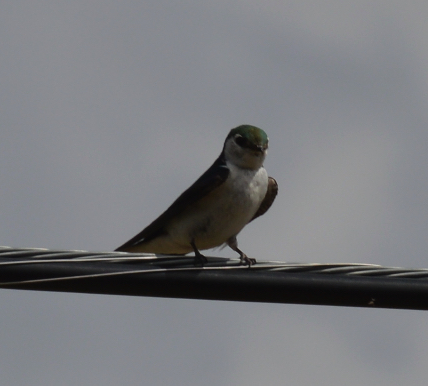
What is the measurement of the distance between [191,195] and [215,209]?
203 millimetres

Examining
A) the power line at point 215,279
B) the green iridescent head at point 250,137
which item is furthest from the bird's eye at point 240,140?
the power line at point 215,279

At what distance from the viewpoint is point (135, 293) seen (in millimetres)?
4613

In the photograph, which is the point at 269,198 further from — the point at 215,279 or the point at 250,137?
the point at 215,279

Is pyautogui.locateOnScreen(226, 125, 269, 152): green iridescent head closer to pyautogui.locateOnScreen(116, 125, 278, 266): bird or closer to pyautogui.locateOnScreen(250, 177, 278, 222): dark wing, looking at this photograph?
pyautogui.locateOnScreen(116, 125, 278, 266): bird

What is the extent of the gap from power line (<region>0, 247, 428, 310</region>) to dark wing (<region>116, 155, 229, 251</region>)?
2287 mm

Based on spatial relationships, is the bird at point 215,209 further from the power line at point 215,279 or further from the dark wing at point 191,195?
the power line at point 215,279

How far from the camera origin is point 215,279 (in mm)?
4641

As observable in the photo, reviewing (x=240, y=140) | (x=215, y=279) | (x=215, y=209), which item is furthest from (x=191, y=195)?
(x=215, y=279)

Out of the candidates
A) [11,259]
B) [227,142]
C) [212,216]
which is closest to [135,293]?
[11,259]

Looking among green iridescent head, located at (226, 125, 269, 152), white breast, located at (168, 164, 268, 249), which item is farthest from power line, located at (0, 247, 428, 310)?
green iridescent head, located at (226, 125, 269, 152)

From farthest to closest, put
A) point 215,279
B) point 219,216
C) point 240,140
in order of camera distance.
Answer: point 240,140
point 219,216
point 215,279

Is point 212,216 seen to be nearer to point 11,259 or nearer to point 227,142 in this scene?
point 227,142

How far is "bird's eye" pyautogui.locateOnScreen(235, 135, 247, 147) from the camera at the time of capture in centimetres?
754

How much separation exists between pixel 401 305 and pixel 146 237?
10.4ft
